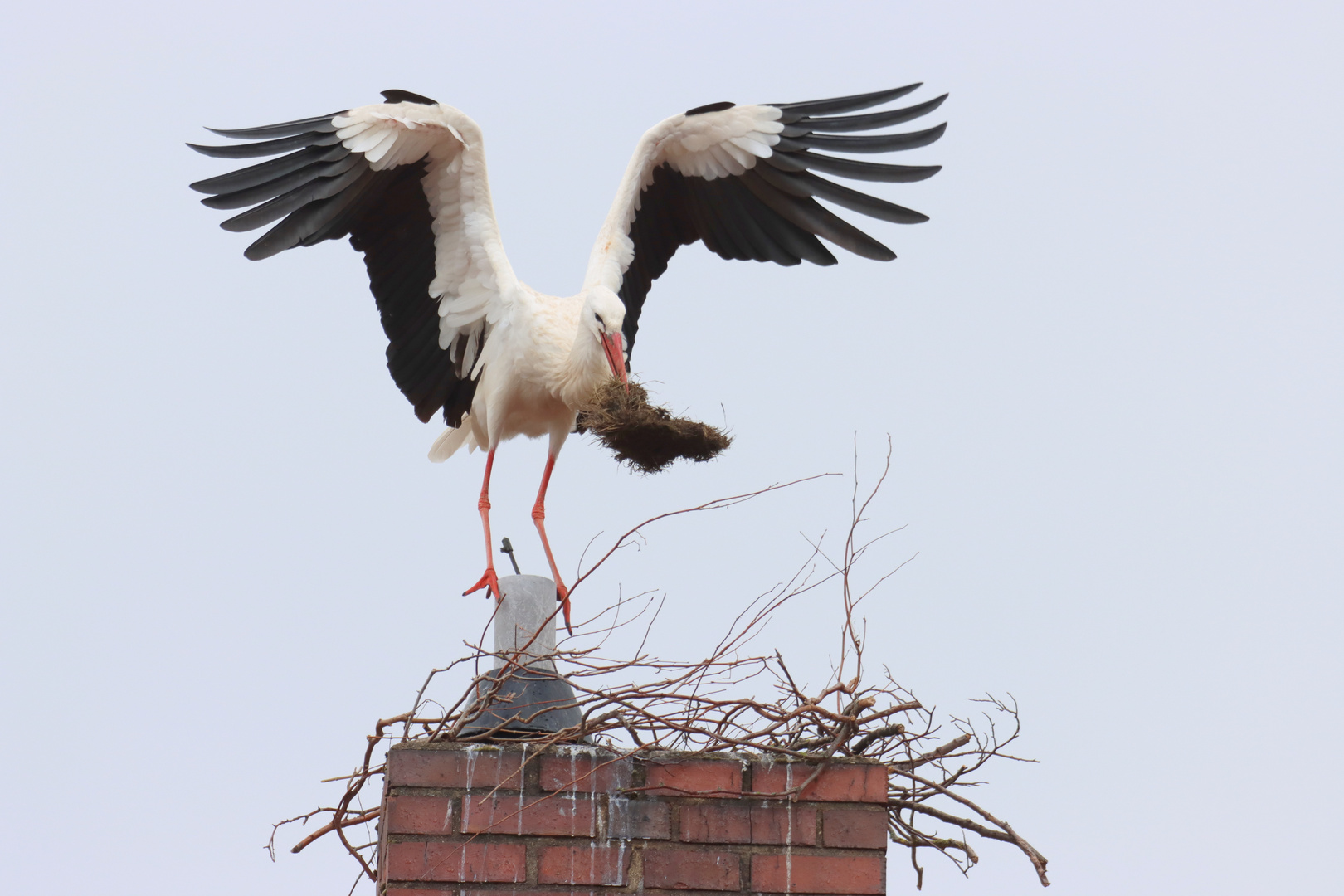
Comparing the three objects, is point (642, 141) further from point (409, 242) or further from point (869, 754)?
point (869, 754)

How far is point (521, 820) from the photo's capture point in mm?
3219

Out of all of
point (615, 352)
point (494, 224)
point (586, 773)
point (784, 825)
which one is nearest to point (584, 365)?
point (615, 352)

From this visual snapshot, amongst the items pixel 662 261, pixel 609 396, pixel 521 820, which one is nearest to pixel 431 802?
pixel 521 820

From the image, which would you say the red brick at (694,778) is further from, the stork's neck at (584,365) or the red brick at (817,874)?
the stork's neck at (584,365)

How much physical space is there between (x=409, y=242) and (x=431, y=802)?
2.79 metres

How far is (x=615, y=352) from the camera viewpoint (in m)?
5.06

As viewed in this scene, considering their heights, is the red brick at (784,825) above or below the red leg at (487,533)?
below

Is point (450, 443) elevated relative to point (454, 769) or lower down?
elevated

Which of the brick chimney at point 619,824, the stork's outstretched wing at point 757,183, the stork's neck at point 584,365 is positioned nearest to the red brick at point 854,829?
the brick chimney at point 619,824

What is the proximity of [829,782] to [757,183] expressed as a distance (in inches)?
116

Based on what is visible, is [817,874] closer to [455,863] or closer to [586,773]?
[586,773]

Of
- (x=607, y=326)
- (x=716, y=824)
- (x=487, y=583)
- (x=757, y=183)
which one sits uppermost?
(x=757, y=183)

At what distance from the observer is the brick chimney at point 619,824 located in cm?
319

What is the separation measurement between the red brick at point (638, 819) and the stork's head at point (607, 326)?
2.05 meters
